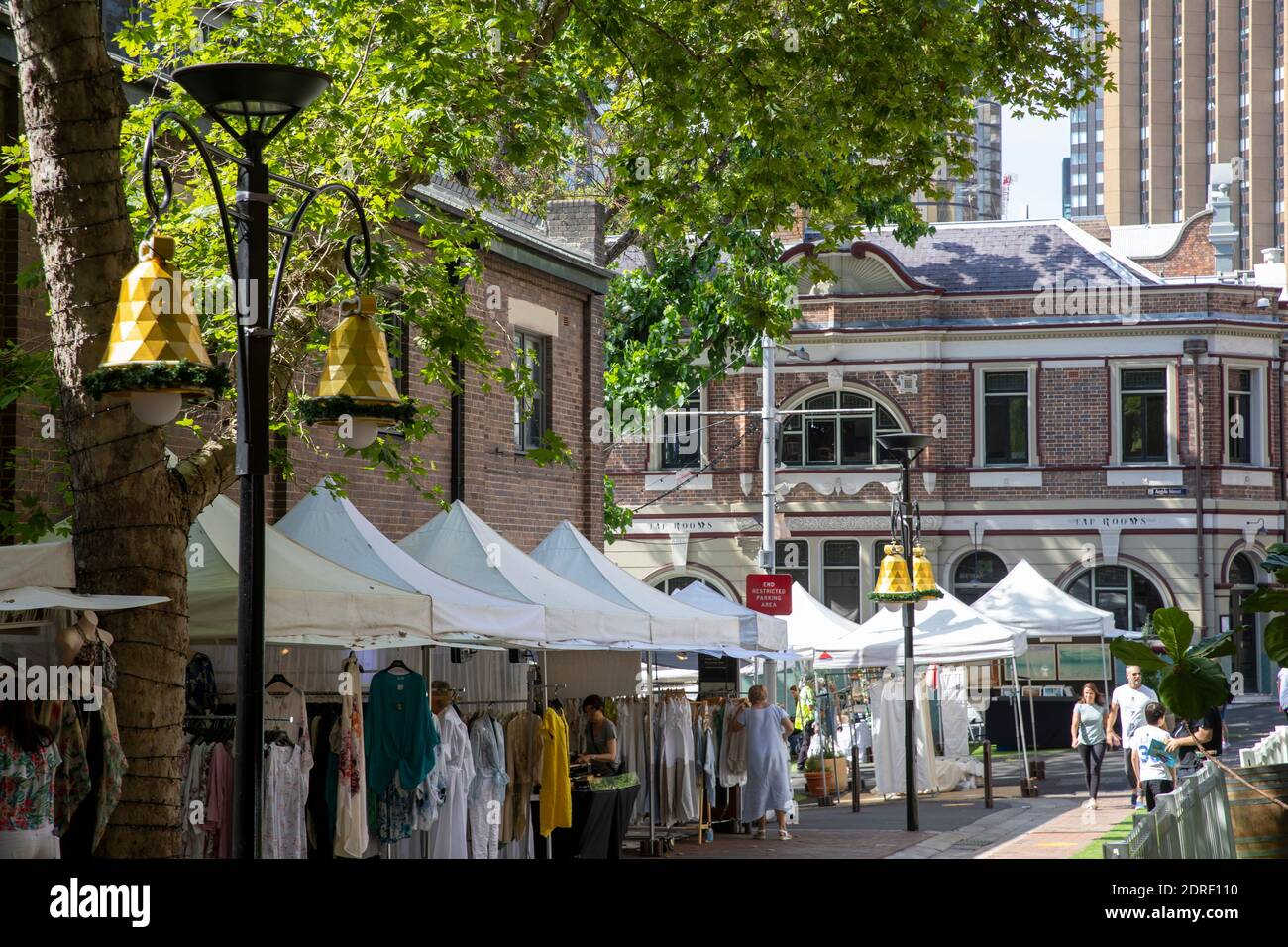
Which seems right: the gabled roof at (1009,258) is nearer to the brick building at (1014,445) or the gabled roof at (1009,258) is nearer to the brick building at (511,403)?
the brick building at (1014,445)

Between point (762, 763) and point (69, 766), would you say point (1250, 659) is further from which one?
point (69, 766)

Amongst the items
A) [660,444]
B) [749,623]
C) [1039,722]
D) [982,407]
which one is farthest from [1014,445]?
[749,623]

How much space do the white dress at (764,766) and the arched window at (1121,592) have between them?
73.4 ft

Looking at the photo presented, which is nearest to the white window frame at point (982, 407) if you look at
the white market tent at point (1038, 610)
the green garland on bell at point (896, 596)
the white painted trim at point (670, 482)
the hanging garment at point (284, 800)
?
the white painted trim at point (670, 482)

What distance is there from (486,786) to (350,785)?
1.96 meters

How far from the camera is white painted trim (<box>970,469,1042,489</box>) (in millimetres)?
41875

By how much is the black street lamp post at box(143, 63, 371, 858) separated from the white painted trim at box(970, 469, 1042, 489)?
3480cm

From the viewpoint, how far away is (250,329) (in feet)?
27.5

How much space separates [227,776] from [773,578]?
12450mm

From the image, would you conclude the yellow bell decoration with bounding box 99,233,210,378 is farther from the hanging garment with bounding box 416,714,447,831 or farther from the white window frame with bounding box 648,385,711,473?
the white window frame with bounding box 648,385,711,473

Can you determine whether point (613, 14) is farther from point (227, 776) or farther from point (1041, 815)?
point (1041, 815)

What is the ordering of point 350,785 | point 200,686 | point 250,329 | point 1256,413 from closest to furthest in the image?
point 250,329
point 350,785
point 200,686
point 1256,413

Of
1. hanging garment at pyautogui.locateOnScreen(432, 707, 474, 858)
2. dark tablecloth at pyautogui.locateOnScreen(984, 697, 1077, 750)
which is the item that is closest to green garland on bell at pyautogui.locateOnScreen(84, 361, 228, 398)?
hanging garment at pyautogui.locateOnScreen(432, 707, 474, 858)
